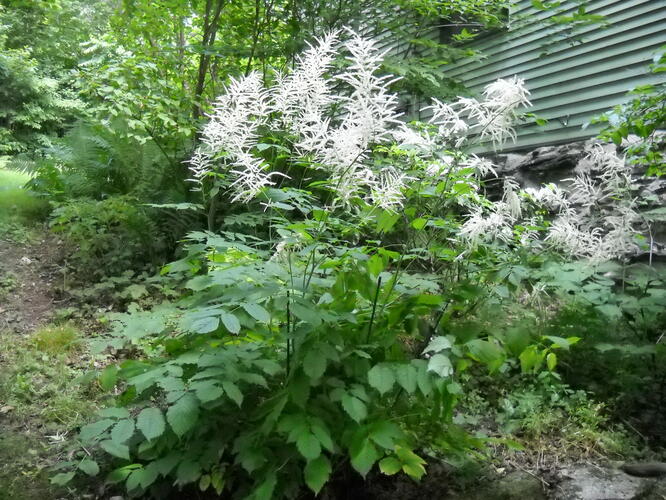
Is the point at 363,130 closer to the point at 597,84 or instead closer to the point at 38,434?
the point at 38,434

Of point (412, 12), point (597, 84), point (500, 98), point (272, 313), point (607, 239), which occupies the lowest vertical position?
point (272, 313)

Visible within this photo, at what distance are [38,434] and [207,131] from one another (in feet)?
6.50

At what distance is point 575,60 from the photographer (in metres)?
6.05

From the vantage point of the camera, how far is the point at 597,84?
5801 millimetres

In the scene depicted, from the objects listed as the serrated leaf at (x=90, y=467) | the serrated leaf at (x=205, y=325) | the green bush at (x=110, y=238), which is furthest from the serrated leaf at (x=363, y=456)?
→ the green bush at (x=110, y=238)

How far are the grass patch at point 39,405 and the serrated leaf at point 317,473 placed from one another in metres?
1.08

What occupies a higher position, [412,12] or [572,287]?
[412,12]

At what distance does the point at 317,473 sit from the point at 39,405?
219 cm

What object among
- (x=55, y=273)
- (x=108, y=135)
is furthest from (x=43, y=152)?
(x=55, y=273)

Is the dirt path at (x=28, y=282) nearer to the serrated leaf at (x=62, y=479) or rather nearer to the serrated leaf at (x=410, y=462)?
the serrated leaf at (x=62, y=479)

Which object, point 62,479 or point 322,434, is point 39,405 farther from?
point 322,434

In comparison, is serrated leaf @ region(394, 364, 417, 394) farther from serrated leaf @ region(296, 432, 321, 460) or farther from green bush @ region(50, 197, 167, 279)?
green bush @ region(50, 197, 167, 279)

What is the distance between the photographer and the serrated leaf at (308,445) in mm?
1833

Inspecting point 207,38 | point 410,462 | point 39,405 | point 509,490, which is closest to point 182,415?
point 410,462
